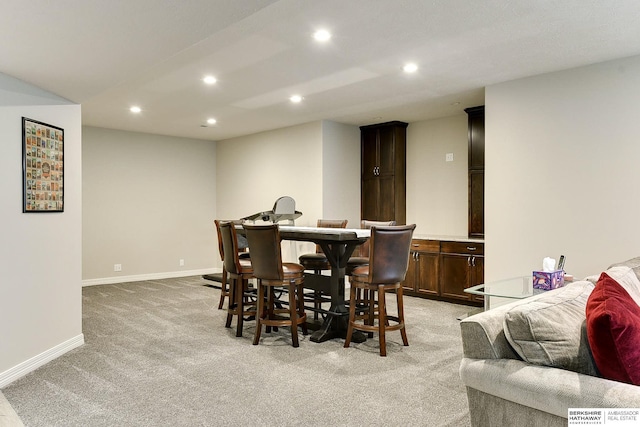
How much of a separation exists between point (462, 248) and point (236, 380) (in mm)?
3507

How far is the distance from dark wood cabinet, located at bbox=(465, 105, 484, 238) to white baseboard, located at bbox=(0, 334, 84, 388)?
15.1 feet

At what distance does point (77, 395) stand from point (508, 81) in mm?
4744

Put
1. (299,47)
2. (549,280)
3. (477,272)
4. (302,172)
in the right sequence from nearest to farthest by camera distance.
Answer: (549,280) < (299,47) < (477,272) < (302,172)

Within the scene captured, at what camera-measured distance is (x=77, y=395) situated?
9.41 ft

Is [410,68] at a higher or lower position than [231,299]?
higher

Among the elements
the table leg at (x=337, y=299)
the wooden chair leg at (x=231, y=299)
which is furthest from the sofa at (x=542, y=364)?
the wooden chair leg at (x=231, y=299)

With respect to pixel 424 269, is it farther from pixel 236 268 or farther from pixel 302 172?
pixel 236 268

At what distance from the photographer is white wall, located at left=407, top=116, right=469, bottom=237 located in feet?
20.9

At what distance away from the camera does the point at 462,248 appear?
5.59m

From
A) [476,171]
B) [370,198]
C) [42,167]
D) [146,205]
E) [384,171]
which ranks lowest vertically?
[146,205]

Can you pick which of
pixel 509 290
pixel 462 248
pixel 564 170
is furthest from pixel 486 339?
pixel 462 248

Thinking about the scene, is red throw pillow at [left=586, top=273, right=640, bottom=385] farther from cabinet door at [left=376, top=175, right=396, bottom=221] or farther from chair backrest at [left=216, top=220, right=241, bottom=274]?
cabinet door at [left=376, top=175, right=396, bottom=221]

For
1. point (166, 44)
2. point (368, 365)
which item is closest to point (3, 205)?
point (166, 44)

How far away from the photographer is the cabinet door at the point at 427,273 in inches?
231
